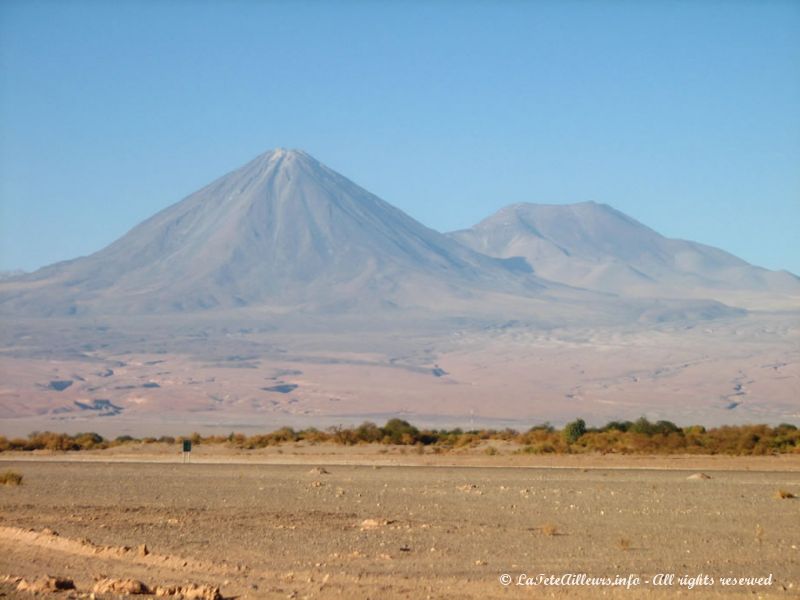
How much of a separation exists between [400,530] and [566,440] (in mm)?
22981

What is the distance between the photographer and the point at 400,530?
1487 centimetres

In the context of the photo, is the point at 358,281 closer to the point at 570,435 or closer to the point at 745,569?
the point at 570,435

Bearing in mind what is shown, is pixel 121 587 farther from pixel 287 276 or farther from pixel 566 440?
pixel 287 276

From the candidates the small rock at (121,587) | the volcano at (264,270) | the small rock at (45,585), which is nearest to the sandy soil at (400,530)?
the small rock at (45,585)

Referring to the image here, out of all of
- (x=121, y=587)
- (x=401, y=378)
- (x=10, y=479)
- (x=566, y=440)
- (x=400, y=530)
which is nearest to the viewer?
(x=121, y=587)

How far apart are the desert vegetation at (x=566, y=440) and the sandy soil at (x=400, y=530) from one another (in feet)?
28.4

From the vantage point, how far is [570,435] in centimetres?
3788

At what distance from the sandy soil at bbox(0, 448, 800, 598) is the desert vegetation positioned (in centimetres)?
866

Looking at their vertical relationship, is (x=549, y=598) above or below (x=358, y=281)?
below

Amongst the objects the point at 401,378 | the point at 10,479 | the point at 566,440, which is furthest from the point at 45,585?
the point at 401,378

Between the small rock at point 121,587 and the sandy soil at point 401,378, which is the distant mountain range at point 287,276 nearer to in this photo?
the sandy soil at point 401,378

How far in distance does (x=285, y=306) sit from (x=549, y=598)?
137619mm

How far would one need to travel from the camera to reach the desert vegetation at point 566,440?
33562mm

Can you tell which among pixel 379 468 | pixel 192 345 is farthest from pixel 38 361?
pixel 379 468
